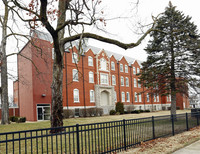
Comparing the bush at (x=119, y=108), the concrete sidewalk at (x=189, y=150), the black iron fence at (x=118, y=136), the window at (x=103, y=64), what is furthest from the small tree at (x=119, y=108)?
the concrete sidewalk at (x=189, y=150)

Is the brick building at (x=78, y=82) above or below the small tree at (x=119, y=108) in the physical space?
Answer: above

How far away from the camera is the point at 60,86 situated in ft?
41.7

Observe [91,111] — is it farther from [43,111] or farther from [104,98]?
[104,98]

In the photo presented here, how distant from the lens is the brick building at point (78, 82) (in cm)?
2697

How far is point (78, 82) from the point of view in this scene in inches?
1277

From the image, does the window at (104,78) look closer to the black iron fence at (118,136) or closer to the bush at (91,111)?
the bush at (91,111)

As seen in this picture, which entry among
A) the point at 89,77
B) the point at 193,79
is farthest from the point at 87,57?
the point at 193,79

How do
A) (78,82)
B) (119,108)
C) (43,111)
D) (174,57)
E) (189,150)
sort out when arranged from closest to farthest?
(189,150)
(174,57)
(43,111)
(78,82)
(119,108)

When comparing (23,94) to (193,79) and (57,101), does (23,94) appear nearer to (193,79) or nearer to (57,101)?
(57,101)

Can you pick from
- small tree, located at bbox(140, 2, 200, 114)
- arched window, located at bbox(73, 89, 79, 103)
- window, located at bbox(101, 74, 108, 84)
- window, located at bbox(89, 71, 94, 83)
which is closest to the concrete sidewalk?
small tree, located at bbox(140, 2, 200, 114)

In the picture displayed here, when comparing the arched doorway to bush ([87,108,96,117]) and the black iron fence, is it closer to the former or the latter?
bush ([87,108,96,117])

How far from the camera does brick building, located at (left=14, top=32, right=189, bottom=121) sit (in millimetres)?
26969

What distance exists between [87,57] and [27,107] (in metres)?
12.3

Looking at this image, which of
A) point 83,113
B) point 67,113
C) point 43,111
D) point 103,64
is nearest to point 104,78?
point 103,64
